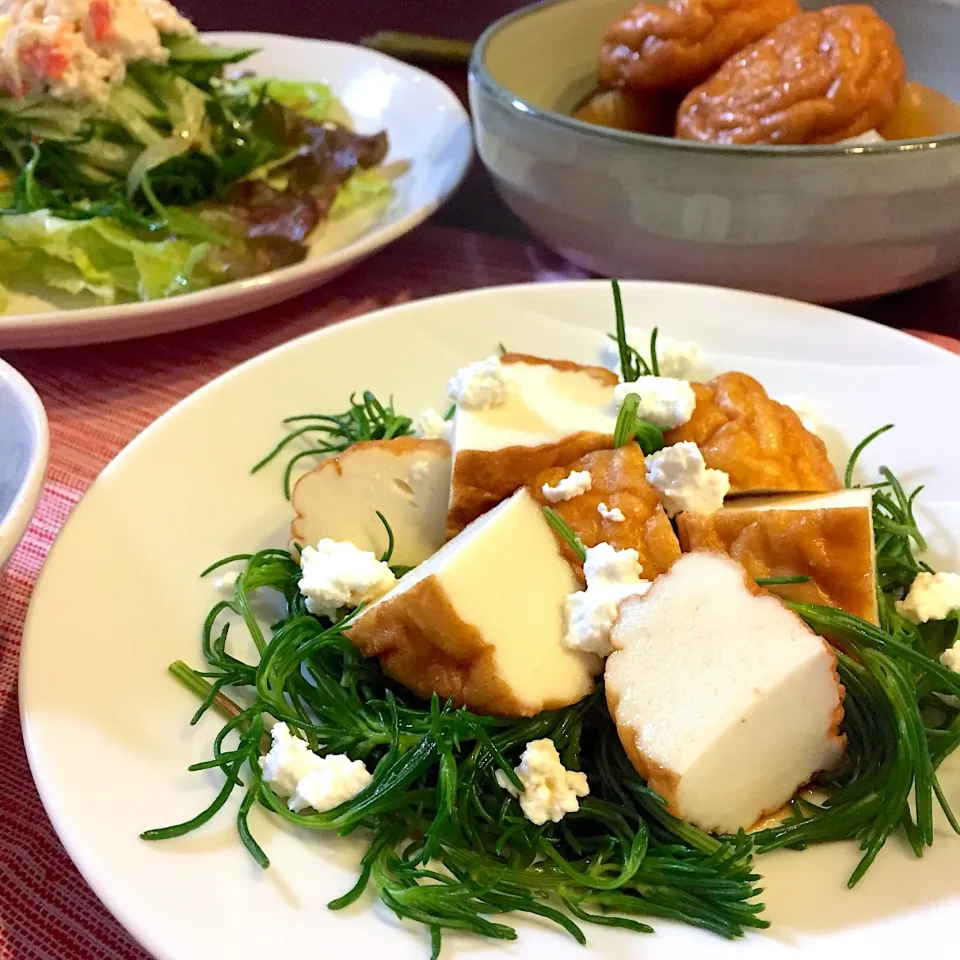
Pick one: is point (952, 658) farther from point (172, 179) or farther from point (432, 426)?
point (172, 179)

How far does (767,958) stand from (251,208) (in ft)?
5.99

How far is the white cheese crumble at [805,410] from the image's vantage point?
141cm

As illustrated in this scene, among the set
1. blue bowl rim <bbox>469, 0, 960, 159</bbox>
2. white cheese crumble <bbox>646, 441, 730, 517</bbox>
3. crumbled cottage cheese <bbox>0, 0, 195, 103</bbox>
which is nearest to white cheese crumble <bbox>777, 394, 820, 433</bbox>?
white cheese crumble <bbox>646, 441, 730, 517</bbox>

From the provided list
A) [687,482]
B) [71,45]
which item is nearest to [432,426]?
[687,482]

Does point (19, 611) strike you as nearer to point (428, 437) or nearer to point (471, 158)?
point (428, 437)

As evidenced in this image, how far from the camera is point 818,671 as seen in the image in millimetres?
1000

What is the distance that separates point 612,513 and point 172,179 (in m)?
1.52

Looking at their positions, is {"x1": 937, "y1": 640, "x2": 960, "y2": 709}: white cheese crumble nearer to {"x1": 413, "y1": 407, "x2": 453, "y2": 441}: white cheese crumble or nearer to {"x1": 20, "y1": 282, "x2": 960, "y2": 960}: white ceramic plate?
{"x1": 20, "y1": 282, "x2": 960, "y2": 960}: white ceramic plate

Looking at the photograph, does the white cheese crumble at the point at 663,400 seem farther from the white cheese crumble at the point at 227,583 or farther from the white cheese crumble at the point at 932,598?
the white cheese crumble at the point at 227,583

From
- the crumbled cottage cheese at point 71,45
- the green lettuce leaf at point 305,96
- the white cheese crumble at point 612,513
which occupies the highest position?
the crumbled cottage cheese at point 71,45

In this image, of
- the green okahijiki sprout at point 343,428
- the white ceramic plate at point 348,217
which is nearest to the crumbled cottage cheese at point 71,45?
the white ceramic plate at point 348,217

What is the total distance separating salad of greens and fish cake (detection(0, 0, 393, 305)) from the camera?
1934mm

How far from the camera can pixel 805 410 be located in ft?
4.72

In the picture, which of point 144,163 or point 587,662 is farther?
point 144,163
